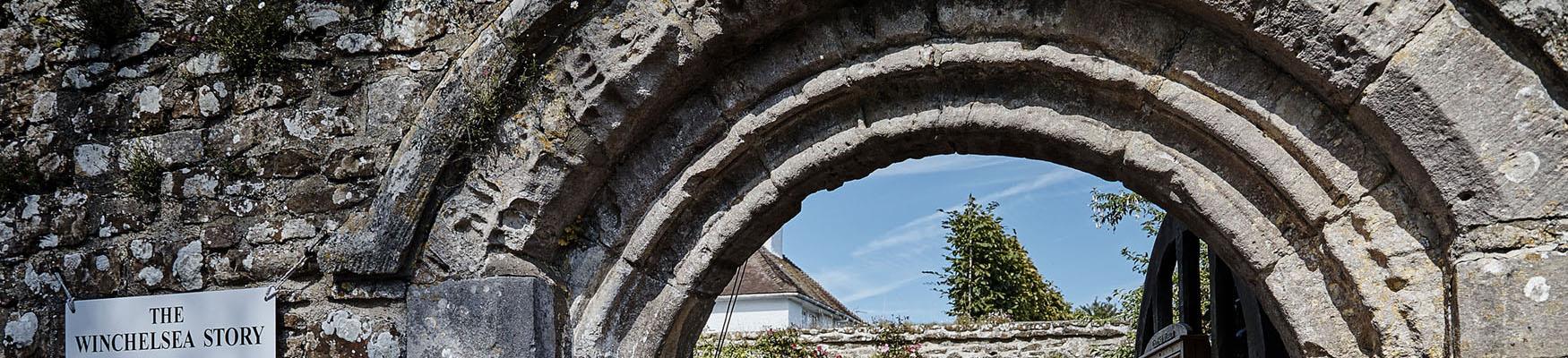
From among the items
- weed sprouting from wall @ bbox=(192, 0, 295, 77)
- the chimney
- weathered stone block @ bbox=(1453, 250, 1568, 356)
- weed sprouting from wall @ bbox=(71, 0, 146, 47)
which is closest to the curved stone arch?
weathered stone block @ bbox=(1453, 250, 1568, 356)

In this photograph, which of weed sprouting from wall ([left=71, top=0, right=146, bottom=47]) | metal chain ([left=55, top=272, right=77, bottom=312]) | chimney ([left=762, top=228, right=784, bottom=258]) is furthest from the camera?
chimney ([left=762, top=228, right=784, bottom=258])

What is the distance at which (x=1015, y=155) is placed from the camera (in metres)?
3.56

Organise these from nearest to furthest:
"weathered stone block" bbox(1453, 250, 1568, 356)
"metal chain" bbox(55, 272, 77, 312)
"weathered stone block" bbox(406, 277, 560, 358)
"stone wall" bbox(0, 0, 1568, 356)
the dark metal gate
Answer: "weathered stone block" bbox(1453, 250, 1568, 356)
"stone wall" bbox(0, 0, 1568, 356)
"weathered stone block" bbox(406, 277, 560, 358)
"metal chain" bbox(55, 272, 77, 312)
the dark metal gate

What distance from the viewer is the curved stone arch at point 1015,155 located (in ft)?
9.81

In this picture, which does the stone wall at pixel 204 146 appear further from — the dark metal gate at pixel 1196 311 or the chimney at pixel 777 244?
the chimney at pixel 777 244

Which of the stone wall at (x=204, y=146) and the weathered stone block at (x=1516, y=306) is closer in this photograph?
the weathered stone block at (x=1516, y=306)

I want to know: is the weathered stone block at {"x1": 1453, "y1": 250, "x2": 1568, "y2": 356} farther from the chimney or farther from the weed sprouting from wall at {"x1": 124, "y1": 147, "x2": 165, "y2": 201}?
the chimney

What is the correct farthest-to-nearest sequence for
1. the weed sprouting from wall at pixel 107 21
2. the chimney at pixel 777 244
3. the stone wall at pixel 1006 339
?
1. the chimney at pixel 777 244
2. the stone wall at pixel 1006 339
3. the weed sprouting from wall at pixel 107 21

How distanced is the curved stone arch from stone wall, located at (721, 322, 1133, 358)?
7.23 m

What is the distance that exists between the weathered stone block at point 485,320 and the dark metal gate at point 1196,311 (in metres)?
2.71

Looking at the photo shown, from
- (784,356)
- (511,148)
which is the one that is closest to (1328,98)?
(511,148)

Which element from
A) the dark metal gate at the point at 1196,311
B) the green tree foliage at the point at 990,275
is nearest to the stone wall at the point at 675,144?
the dark metal gate at the point at 1196,311

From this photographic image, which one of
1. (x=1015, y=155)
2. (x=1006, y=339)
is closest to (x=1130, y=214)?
(x=1006, y=339)

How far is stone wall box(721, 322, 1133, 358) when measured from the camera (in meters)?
10.6
